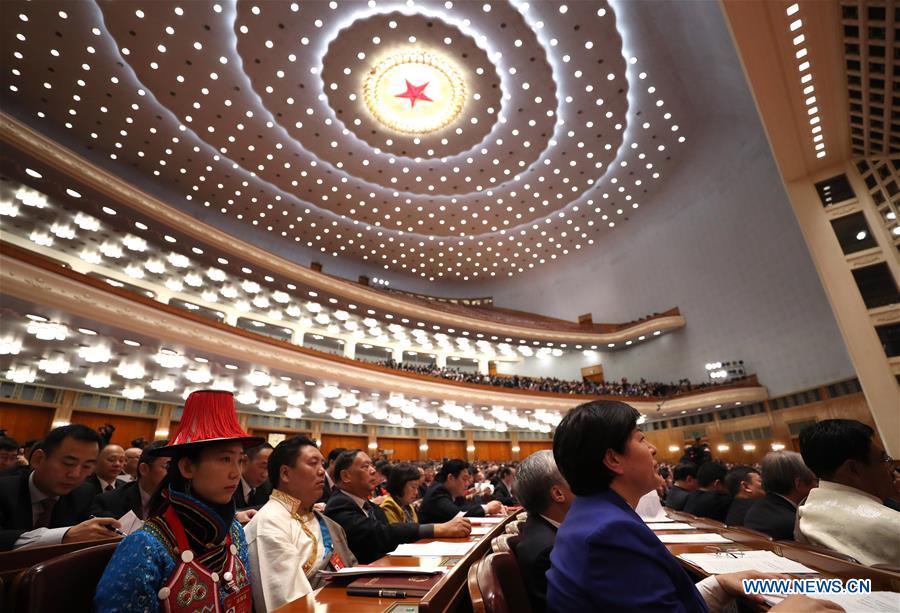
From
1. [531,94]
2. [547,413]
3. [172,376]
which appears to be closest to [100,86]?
[172,376]

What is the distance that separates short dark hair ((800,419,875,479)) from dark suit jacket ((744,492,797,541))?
80cm

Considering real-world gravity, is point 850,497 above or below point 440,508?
above

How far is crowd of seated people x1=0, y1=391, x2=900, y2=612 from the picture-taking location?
109cm

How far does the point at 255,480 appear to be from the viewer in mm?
4020

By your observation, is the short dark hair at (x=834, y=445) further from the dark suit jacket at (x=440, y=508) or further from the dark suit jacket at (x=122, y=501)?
the dark suit jacket at (x=122, y=501)

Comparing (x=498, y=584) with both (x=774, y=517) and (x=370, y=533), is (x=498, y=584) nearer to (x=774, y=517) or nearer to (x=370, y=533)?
(x=370, y=533)

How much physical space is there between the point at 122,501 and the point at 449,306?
1777 cm

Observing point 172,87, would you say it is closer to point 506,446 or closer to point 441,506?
point 441,506

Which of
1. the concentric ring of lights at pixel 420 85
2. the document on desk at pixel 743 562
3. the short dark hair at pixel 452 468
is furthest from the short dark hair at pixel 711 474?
the concentric ring of lights at pixel 420 85

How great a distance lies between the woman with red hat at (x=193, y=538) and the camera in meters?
1.23

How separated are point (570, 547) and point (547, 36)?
1425 centimetres

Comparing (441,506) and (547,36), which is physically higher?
(547,36)

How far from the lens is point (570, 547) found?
113 cm

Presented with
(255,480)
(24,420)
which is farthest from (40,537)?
(24,420)
